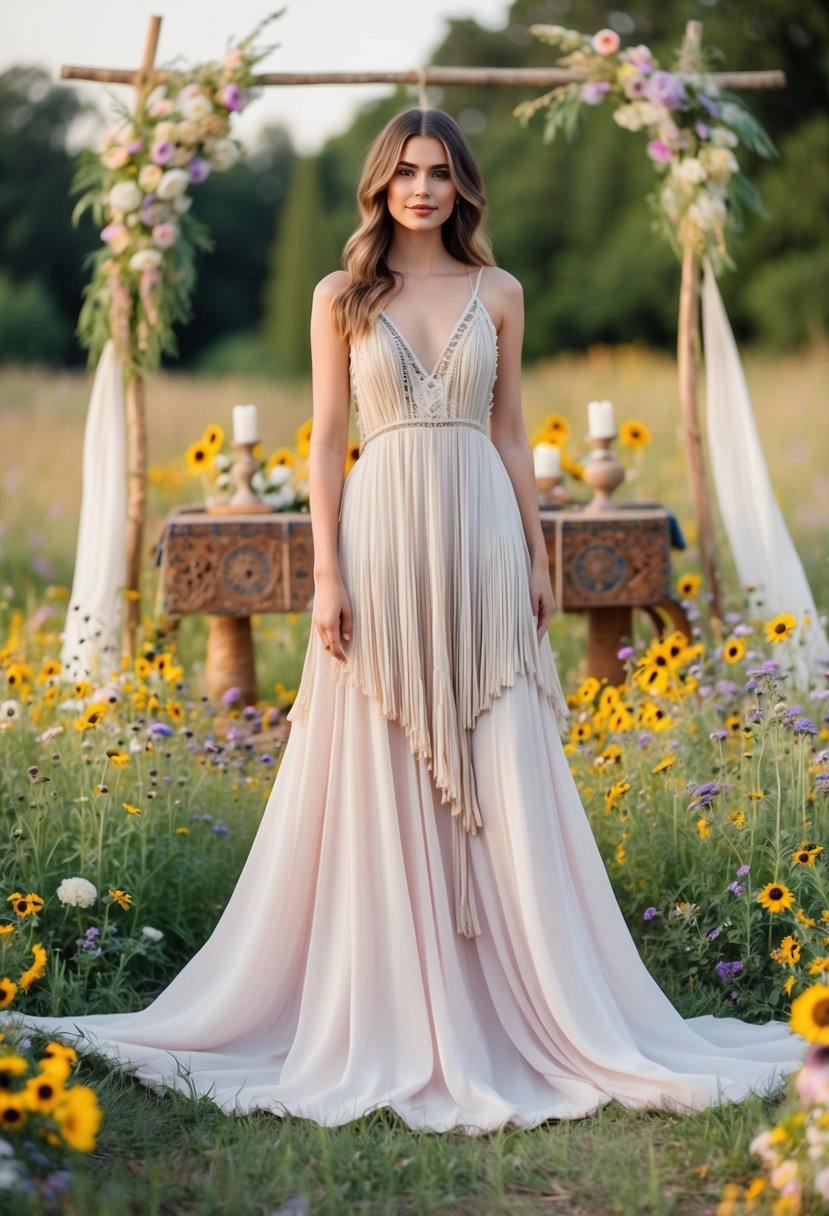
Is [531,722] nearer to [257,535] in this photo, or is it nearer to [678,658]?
[678,658]

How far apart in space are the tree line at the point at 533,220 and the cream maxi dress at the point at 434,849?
45.2 feet

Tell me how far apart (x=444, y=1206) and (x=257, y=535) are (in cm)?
317

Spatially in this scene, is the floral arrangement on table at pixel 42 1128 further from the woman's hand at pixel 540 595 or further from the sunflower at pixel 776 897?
the sunflower at pixel 776 897

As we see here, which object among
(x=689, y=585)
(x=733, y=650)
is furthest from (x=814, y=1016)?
(x=689, y=585)

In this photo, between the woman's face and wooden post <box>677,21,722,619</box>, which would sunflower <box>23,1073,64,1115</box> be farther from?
wooden post <box>677,21,722,619</box>

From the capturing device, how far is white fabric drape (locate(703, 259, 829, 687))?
223 inches

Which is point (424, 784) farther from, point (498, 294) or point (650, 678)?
point (650, 678)

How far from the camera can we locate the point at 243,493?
18.2ft

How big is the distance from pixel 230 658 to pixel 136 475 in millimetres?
835

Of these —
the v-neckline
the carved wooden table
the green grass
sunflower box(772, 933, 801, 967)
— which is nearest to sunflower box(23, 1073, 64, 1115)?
the green grass

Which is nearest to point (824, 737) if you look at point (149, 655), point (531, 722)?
point (531, 722)

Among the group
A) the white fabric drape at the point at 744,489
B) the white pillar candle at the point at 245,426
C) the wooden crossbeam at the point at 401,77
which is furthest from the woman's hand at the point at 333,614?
the wooden crossbeam at the point at 401,77

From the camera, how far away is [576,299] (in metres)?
20.7

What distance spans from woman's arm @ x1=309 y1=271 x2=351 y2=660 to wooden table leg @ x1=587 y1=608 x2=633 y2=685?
2639 millimetres
